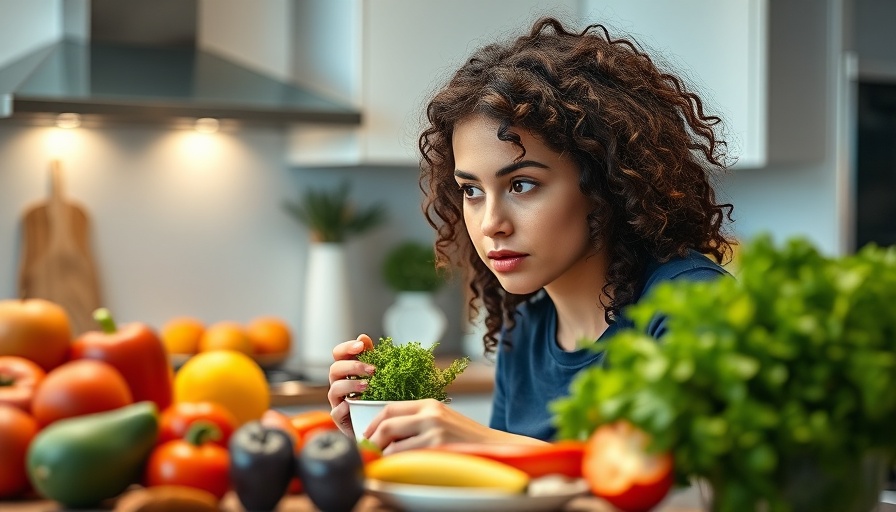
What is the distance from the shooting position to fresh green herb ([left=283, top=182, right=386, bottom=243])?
3.62 metres

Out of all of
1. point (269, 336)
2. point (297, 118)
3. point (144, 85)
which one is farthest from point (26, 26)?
point (269, 336)

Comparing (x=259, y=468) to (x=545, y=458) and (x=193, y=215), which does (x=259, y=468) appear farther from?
(x=193, y=215)

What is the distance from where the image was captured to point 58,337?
1223 mm

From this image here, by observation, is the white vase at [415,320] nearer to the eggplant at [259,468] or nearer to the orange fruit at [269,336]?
the orange fruit at [269,336]

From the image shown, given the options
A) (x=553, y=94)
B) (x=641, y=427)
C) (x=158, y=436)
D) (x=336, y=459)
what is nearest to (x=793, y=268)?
(x=641, y=427)

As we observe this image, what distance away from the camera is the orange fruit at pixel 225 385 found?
1.40 meters

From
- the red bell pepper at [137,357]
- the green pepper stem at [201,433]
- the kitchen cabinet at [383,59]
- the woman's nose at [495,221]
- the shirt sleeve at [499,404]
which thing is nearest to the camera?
the green pepper stem at [201,433]

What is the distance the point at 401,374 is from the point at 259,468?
15.6 inches

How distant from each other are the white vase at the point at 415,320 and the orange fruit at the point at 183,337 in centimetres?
61

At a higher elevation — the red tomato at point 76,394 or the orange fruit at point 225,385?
the red tomato at point 76,394

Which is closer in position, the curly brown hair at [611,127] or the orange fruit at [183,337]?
the curly brown hair at [611,127]

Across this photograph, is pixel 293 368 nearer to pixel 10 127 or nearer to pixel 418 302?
pixel 418 302

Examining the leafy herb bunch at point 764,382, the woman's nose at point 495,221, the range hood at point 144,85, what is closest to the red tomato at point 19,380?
the leafy herb bunch at point 764,382

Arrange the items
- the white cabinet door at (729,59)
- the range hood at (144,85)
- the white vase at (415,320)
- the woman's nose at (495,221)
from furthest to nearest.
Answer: the white vase at (415,320), the white cabinet door at (729,59), the range hood at (144,85), the woman's nose at (495,221)
